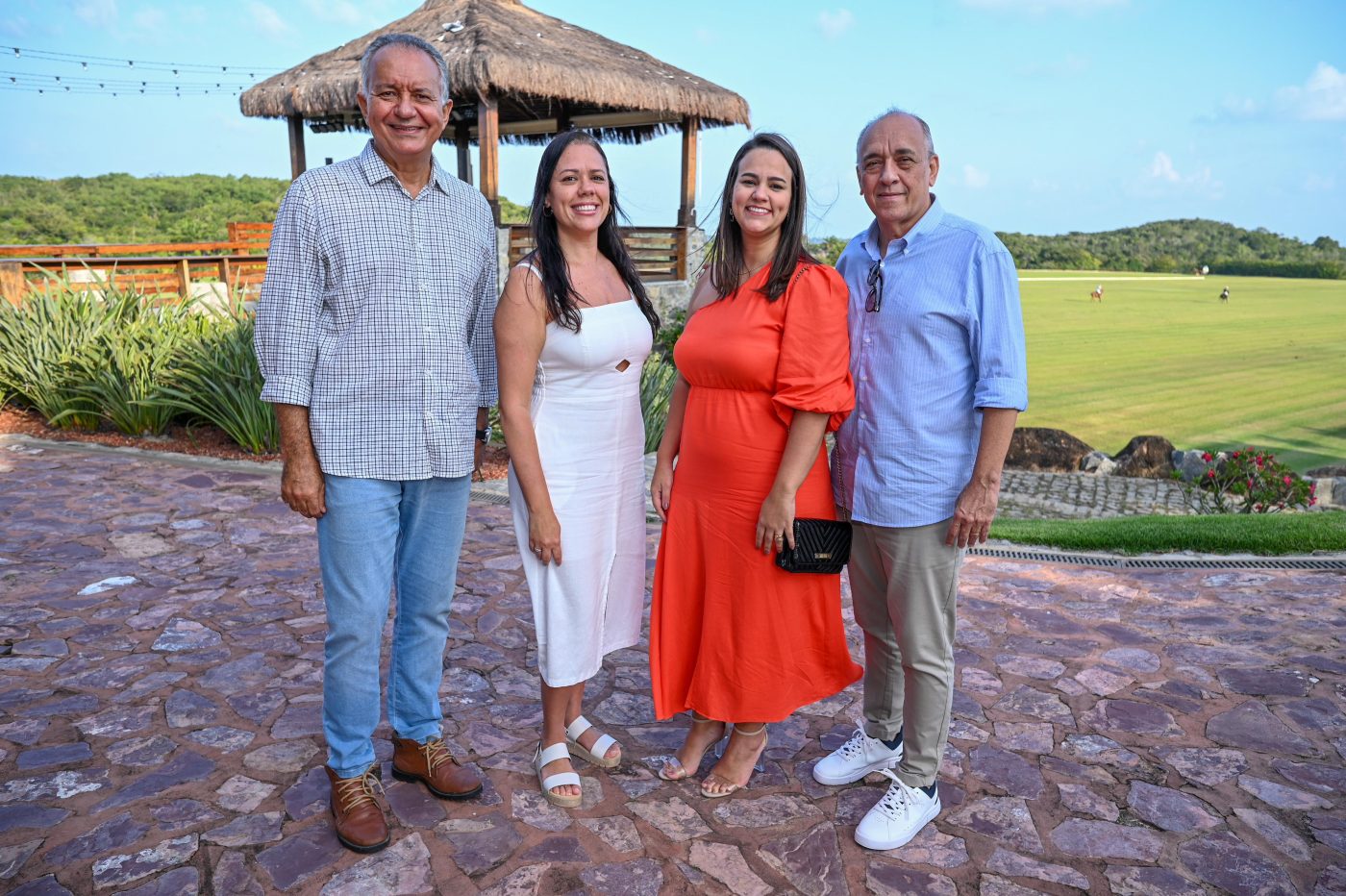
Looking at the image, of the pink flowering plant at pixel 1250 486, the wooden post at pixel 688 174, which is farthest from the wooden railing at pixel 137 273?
the pink flowering plant at pixel 1250 486

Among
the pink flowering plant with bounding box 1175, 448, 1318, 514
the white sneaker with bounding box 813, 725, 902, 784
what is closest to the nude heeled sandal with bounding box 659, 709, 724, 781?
the white sneaker with bounding box 813, 725, 902, 784

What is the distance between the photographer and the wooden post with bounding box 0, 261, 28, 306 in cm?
1016

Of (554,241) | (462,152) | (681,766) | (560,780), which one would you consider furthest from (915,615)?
(462,152)

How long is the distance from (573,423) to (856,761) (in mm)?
1458

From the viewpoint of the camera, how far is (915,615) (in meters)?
2.74

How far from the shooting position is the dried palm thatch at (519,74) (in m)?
12.6

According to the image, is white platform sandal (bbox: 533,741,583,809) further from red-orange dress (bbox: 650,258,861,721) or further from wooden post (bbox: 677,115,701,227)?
wooden post (bbox: 677,115,701,227)

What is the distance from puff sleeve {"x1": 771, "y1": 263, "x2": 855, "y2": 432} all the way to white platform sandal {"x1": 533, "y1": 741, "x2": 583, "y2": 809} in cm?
133

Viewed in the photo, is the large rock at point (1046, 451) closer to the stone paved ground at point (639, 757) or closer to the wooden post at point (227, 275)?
the stone paved ground at point (639, 757)

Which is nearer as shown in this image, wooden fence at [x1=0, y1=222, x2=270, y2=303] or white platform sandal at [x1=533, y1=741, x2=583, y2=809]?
white platform sandal at [x1=533, y1=741, x2=583, y2=809]

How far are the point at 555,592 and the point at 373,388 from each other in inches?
32.3

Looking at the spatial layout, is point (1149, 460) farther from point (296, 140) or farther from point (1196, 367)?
point (296, 140)

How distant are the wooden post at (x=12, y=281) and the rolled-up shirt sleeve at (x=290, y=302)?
32.0 ft

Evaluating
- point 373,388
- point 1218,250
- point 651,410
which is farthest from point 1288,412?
point 1218,250
